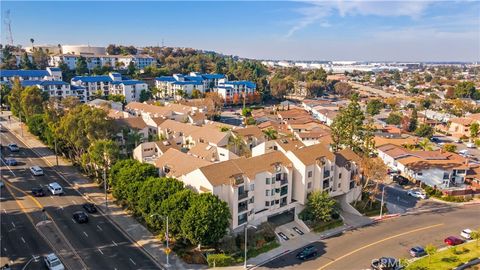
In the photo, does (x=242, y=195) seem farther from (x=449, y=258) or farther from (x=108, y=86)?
(x=108, y=86)

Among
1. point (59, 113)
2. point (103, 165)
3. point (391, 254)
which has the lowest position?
point (391, 254)

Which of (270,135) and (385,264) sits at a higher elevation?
(270,135)

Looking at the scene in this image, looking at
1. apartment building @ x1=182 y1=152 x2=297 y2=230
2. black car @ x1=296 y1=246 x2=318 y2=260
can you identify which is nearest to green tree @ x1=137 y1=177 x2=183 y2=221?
apartment building @ x1=182 y1=152 x2=297 y2=230

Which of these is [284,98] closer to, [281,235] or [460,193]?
[460,193]

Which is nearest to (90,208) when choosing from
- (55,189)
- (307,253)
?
(55,189)

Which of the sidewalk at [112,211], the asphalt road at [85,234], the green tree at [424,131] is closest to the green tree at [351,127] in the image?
the sidewalk at [112,211]

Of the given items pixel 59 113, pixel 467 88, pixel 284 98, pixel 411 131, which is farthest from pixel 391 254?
pixel 467 88

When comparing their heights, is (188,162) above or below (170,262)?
above
